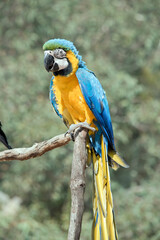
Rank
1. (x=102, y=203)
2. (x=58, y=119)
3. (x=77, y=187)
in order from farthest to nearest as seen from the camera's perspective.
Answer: (x=58, y=119) → (x=102, y=203) → (x=77, y=187)

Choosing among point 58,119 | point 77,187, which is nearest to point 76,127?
point 77,187

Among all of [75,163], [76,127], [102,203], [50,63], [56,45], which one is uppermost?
[56,45]

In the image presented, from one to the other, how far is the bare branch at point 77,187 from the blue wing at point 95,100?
191 mm

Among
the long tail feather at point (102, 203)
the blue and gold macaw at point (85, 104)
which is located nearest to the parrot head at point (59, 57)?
the blue and gold macaw at point (85, 104)

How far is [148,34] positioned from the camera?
5379 millimetres

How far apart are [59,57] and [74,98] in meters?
0.25

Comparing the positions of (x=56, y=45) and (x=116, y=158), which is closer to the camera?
(x=56, y=45)

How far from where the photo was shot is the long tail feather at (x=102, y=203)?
5.58 ft

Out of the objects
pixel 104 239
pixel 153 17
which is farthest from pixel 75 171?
pixel 153 17

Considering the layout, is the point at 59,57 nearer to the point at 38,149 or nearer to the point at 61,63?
the point at 61,63

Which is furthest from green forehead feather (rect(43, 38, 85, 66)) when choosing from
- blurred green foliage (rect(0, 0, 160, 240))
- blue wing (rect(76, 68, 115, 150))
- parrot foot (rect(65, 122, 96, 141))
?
blurred green foliage (rect(0, 0, 160, 240))

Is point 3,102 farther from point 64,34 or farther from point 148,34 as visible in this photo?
point 148,34

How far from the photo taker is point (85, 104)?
2.02 metres

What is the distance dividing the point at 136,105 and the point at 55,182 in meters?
1.53
